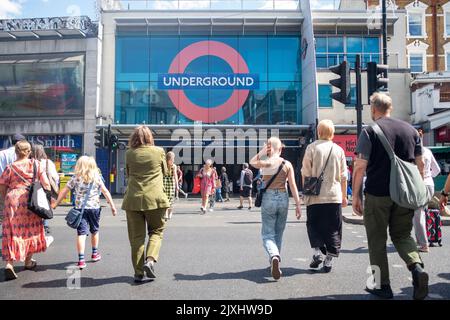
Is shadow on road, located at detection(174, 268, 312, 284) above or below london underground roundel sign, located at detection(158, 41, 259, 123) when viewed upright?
below

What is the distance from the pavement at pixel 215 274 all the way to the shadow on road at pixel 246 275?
0.01 meters

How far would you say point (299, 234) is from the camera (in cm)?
793

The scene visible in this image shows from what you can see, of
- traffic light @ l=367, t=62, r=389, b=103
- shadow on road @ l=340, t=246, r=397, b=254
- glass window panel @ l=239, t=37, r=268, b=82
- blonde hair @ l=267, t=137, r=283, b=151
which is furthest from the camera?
glass window panel @ l=239, t=37, r=268, b=82

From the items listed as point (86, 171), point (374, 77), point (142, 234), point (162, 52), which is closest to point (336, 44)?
point (162, 52)

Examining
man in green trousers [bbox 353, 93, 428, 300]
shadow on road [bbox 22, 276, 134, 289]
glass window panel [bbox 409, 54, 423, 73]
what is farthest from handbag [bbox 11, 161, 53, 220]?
glass window panel [bbox 409, 54, 423, 73]

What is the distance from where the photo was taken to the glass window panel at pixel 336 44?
77.5 feet

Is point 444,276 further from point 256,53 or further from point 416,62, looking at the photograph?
point 416,62

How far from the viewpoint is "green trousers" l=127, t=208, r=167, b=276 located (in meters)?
4.47

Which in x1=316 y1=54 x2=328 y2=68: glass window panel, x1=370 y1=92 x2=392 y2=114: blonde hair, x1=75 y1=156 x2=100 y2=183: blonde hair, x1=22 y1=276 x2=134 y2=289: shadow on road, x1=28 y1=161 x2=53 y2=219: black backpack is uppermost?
x1=316 y1=54 x2=328 y2=68: glass window panel

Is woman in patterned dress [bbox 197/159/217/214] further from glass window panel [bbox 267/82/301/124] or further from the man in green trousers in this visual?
glass window panel [bbox 267/82/301/124]

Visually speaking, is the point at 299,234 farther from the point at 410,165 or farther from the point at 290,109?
the point at 290,109

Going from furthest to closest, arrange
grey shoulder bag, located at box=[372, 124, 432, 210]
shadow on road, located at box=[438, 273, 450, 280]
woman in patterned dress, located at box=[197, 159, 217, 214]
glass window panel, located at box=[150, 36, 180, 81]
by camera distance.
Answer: glass window panel, located at box=[150, 36, 180, 81] → woman in patterned dress, located at box=[197, 159, 217, 214] → shadow on road, located at box=[438, 273, 450, 280] → grey shoulder bag, located at box=[372, 124, 432, 210]

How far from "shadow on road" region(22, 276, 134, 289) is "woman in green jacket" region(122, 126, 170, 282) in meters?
0.23

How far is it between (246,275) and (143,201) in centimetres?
150
